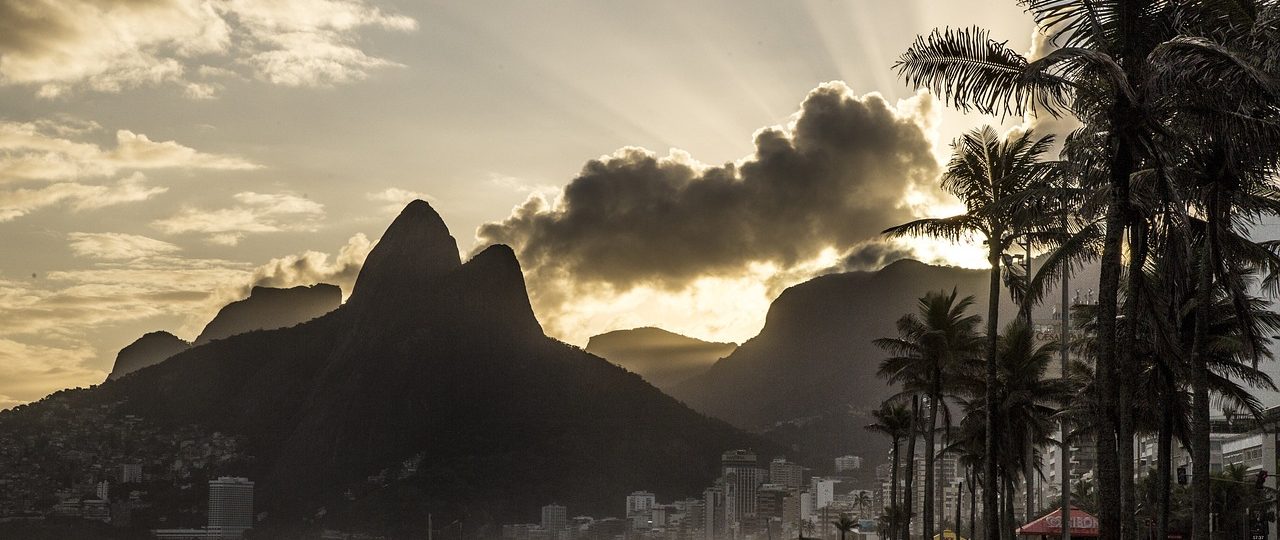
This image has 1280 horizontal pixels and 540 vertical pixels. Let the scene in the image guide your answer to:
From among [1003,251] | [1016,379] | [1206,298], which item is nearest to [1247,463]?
[1016,379]

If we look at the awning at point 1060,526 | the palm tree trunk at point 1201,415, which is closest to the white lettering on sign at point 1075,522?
the awning at point 1060,526

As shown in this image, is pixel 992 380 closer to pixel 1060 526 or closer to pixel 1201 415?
pixel 1201 415

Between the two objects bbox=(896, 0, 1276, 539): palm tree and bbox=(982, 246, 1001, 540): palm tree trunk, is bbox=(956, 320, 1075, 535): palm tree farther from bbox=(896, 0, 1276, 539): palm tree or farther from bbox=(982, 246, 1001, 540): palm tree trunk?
bbox=(896, 0, 1276, 539): palm tree

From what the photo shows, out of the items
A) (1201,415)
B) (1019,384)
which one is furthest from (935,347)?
(1201,415)

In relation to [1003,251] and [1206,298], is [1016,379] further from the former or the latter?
[1206,298]

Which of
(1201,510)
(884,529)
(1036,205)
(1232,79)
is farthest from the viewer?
(884,529)

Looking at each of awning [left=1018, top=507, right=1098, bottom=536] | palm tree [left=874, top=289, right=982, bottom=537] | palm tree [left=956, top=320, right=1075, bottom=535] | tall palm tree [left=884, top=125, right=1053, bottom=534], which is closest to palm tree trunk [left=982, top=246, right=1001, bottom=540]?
tall palm tree [left=884, top=125, right=1053, bottom=534]

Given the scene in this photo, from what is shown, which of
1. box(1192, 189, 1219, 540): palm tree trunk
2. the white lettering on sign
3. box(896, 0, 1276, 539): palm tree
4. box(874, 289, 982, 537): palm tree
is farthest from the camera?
the white lettering on sign

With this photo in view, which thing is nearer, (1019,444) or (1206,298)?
(1206,298)
